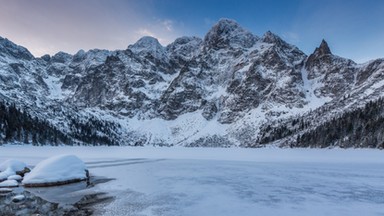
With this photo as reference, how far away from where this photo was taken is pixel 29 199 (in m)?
19.2

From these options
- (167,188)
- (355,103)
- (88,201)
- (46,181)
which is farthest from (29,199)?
(355,103)

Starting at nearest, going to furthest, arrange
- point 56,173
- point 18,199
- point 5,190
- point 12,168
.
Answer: point 18,199
point 5,190
point 56,173
point 12,168

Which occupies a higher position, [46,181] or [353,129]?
[353,129]

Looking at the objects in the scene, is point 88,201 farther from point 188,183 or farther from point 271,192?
point 271,192

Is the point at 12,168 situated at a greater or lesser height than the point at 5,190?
greater

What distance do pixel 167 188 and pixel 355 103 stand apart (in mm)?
175291

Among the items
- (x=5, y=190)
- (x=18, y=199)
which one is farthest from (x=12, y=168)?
(x=18, y=199)

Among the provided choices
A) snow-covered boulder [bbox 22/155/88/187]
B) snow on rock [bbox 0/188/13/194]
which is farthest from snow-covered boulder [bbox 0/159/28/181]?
snow on rock [bbox 0/188/13/194]

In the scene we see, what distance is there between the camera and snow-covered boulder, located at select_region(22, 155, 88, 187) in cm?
2536

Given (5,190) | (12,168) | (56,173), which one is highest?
(56,173)

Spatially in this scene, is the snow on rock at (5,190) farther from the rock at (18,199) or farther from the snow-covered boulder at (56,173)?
the rock at (18,199)

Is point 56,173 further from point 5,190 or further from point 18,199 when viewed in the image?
point 18,199

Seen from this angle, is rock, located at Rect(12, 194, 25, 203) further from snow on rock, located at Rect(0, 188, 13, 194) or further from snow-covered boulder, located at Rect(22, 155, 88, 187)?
snow-covered boulder, located at Rect(22, 155, 88, 187)

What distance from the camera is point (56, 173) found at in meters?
26.9
